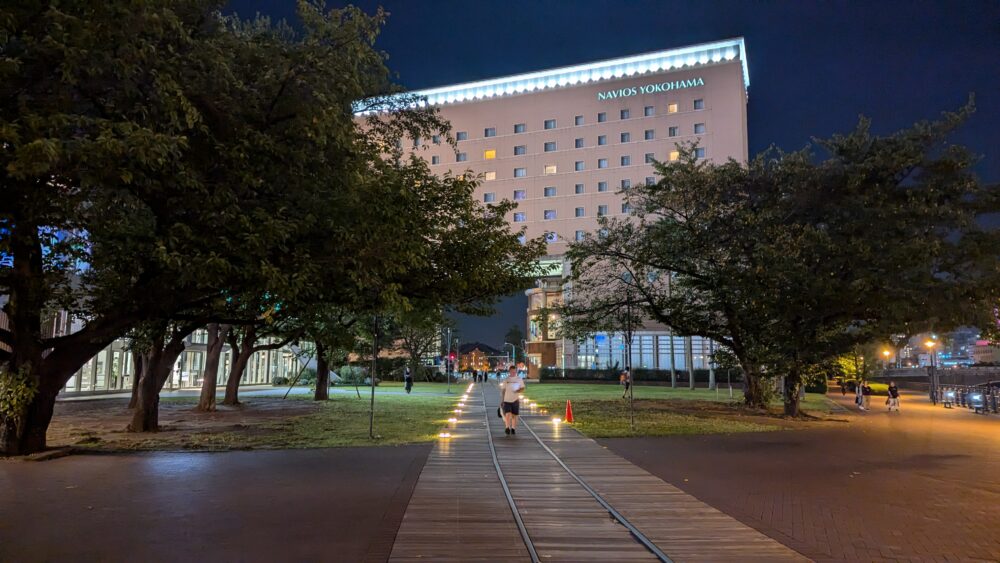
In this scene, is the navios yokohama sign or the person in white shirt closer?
the person in white shirt

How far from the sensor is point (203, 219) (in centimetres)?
966

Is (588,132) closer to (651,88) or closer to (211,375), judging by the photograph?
(651,88)

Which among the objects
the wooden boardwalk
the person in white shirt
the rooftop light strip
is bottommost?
the wooden boardwalk

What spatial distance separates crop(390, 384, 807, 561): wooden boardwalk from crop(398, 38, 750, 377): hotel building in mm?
63793

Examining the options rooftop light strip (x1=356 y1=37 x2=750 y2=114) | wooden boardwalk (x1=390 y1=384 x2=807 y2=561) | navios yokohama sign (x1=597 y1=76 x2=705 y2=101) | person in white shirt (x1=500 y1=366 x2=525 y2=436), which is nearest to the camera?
wooden boardwalk (x1=390 y1=384 x2=807 y2=561)

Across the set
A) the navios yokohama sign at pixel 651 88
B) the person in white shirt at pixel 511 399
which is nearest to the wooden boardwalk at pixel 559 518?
the person in white shirt at pixel 511 399

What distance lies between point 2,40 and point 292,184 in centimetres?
424

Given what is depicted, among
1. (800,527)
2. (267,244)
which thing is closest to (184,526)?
(267,244)

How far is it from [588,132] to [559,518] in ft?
258

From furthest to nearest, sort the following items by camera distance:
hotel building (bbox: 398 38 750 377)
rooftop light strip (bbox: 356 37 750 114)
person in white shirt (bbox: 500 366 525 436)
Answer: rooftop light strip (bbox: 356 37 750 114)
hotel building (bbox: 398 38 750 377)
person in white shirt (bbox: 500 366 525 436)

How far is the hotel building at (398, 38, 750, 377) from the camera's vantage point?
78938mm

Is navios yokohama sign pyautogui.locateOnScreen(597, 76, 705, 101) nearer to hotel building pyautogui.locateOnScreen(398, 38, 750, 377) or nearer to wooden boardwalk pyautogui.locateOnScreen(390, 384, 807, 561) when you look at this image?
hotel building pyautogui.locateOnScreen(398, 38, 750, 377)

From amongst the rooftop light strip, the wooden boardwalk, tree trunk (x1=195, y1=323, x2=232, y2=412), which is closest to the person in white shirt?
the wooden boardwalk

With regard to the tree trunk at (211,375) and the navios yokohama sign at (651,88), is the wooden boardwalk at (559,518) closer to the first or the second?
the tree trunk at (211,375)
